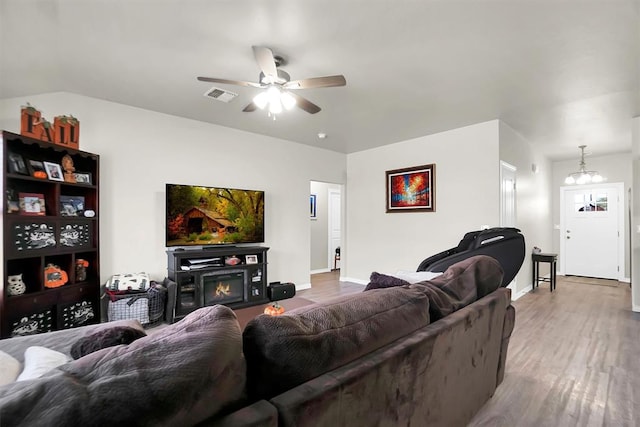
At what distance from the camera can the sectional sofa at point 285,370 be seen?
53 centimetres

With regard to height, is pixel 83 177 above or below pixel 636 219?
above

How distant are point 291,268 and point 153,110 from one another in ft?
9.63

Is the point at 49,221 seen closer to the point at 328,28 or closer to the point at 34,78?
the point at 34,78

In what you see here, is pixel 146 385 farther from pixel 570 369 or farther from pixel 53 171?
pixel 53 171

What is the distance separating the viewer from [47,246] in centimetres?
264

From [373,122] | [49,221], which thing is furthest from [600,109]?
[49,221]

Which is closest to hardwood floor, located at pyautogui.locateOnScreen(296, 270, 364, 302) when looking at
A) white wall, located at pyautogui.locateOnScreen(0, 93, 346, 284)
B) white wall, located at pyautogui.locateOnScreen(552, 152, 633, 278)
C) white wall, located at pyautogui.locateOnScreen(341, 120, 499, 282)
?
white wall, located at pyautogui.locateOnScreen(341, 120, 499, 282)

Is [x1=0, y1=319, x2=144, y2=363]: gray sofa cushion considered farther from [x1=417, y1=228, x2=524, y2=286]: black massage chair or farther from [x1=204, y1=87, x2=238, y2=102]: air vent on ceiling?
[x1=204, y1=87, x2=238, y2=102]: air vent on ceiling

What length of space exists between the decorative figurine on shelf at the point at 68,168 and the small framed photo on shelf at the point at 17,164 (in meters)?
0.29

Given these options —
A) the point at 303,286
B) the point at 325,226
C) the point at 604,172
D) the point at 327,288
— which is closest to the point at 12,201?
the point at 303,286

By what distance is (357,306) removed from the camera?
1049 mm

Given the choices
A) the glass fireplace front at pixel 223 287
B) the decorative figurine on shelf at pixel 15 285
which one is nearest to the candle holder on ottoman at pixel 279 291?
the glass fireplace front at pixel 223 287

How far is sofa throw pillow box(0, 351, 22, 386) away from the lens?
819 mm

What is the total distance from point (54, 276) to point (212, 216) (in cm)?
164
